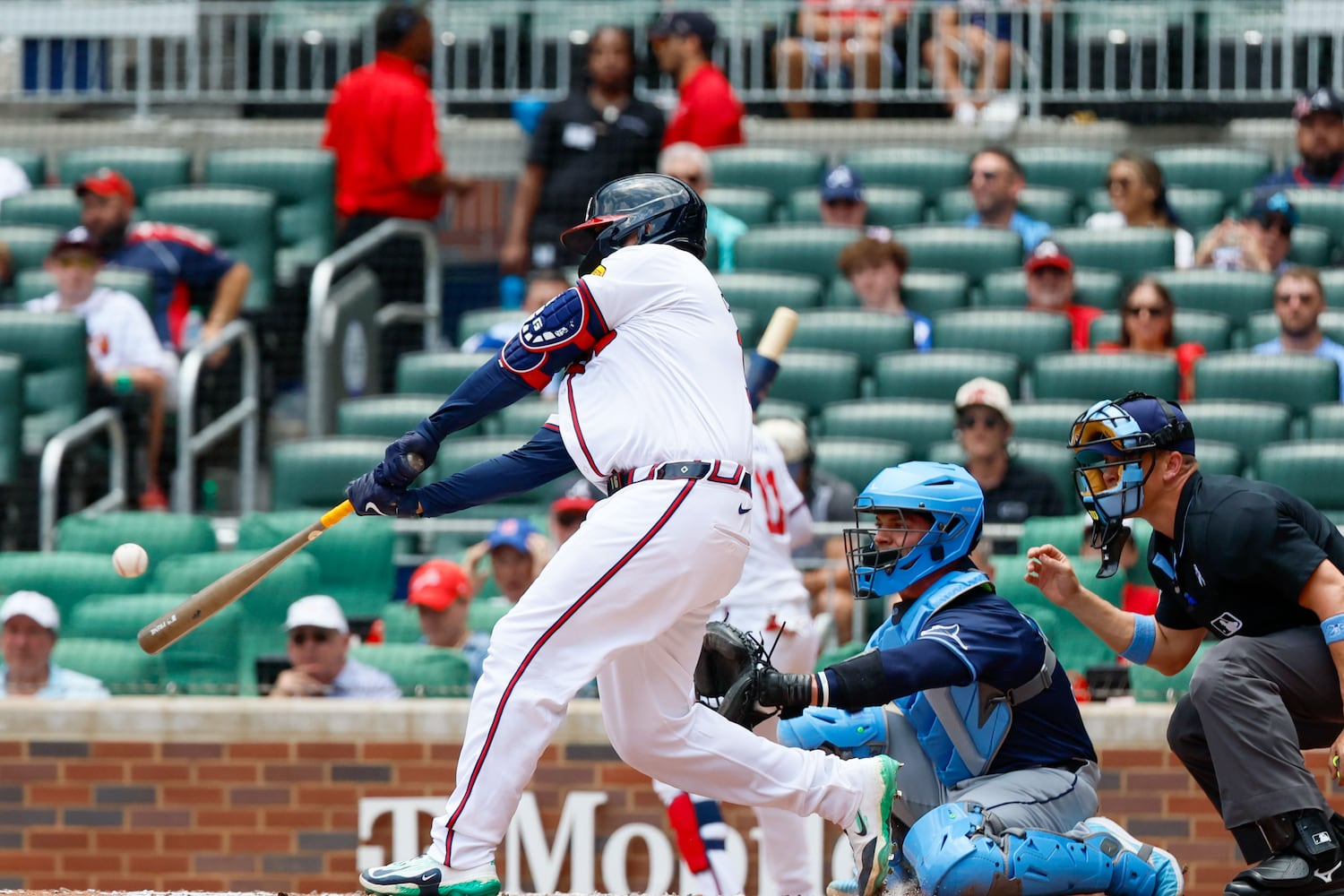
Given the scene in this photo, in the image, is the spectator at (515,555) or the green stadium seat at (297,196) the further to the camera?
the green stadium seat at (297,196)

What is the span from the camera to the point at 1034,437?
281 inches

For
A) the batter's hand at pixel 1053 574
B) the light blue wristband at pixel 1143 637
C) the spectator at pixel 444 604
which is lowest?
the spectator at pixel 444 604

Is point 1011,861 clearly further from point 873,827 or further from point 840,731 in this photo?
point 840,731

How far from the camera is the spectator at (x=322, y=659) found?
238 inches

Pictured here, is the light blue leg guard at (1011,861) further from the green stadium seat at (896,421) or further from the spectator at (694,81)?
the spectator at (694,81)

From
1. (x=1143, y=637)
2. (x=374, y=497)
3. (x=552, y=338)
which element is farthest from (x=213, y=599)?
(x=1143, y=637)

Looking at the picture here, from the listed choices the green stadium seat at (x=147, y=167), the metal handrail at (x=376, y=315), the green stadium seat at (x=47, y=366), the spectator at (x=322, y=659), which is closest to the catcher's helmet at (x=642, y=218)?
the spectator at (x=322, y=659)

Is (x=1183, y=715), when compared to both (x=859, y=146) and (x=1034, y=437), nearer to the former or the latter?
(x=1034, y=437)

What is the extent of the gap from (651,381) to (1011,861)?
1.20 metres

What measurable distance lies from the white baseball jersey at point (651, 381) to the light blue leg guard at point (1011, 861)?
86cm

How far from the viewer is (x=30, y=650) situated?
6.17 meters

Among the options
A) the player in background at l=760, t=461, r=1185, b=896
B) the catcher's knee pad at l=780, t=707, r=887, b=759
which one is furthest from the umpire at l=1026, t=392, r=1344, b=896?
the catcher's knee pad at l=780, t=707, r=887, b=759

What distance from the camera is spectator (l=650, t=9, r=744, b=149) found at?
9.21 metres

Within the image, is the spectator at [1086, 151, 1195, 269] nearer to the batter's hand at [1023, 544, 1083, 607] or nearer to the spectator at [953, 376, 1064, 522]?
the spectator at [953, 376, 1064, 522]
